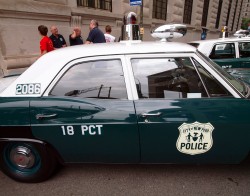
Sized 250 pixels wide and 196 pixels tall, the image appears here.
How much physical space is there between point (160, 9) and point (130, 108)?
42.8ft

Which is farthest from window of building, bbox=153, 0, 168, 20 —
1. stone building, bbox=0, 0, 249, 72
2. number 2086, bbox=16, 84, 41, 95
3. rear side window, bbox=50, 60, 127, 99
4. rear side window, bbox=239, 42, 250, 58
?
number 2086, bbox=16, 84, 41, 95

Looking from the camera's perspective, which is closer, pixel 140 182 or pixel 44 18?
pixel 140 182

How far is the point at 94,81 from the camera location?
2127 mm

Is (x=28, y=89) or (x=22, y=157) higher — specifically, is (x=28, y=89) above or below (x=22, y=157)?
above

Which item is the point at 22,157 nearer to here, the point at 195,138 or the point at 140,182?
the point at 140,182

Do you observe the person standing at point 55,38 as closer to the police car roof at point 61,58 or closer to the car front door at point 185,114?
the police car roof at point 61,58

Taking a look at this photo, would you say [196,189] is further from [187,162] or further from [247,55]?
[247,55]

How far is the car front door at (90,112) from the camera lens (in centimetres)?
204

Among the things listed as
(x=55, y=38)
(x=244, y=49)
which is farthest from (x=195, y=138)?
(x=55, y=38)

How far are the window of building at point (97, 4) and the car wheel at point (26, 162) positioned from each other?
25.2ft

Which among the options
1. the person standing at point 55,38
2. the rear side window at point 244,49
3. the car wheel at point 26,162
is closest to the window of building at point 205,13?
the rear side window at point 244,49

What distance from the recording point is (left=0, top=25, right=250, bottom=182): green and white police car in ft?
6.63

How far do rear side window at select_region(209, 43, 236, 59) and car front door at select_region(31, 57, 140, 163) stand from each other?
3691mm

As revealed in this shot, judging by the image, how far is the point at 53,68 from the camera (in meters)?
2.11
